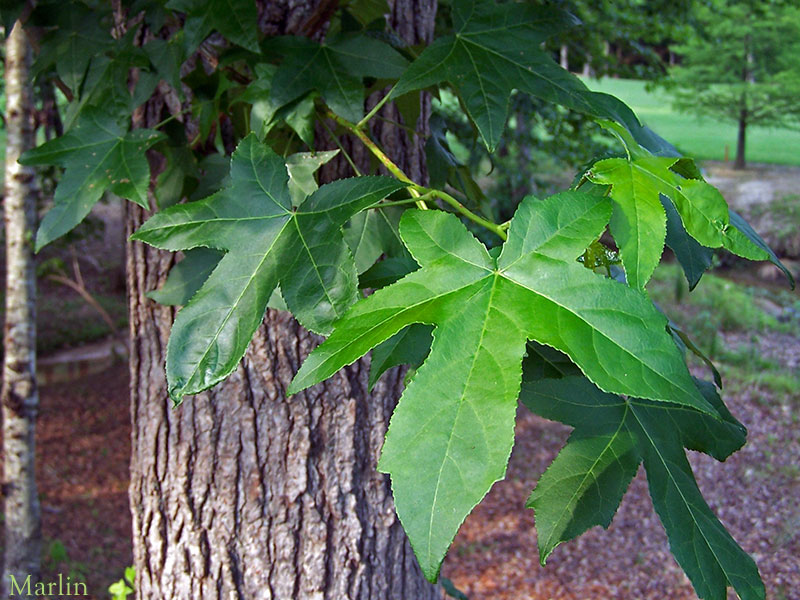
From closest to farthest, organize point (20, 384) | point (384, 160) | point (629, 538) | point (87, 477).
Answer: point (384, 160) → point (20, 384) → point (629, 538) → point (87, 477)

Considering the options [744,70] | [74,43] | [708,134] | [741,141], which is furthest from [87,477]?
[708,134]

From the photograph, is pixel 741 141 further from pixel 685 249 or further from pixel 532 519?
pixel 685 249

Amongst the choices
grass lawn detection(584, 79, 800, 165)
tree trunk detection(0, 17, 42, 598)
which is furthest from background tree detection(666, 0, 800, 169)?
tree trunk detection(0, 17, 42, 598)

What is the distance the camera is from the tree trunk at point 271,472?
59.9 inches

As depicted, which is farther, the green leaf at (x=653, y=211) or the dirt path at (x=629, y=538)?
the dirt path at (x=629, y=538)

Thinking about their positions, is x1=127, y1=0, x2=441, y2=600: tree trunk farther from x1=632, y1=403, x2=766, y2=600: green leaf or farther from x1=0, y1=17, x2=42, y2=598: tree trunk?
x1=0, y1=17, x2=42, y2=598: tree trunk

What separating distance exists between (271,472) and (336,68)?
85 cm

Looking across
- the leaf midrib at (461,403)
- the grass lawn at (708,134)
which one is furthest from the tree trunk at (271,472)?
the grass lawn at (708,134)

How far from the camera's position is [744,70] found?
14805mm

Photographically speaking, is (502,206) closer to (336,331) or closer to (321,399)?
(321,399)

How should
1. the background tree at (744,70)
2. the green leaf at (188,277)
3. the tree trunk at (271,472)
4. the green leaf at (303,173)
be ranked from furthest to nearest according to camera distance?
the background tree at (744,70), the tree trunk at (271,472), the green leaf at (188,277), the green leaf at (303,173)

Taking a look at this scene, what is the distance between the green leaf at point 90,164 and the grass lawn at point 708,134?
1541 centimetres

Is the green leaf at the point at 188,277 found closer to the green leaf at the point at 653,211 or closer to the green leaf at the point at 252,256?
the green leaf at the point at 252,256

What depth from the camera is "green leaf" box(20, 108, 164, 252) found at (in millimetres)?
1154
